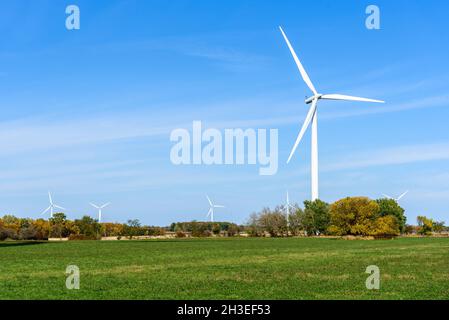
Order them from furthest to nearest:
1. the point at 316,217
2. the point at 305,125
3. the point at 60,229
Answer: the point at 60,229 < the point at 316,217 < the point at 305,125

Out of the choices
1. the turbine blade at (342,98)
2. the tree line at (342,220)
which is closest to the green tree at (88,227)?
the tree line at (342,220)

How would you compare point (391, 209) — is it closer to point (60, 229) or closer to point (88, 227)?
point (88, 227)

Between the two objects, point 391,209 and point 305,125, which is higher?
point 305,125

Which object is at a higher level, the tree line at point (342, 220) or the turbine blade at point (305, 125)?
the turbine blade at point (305, 125)

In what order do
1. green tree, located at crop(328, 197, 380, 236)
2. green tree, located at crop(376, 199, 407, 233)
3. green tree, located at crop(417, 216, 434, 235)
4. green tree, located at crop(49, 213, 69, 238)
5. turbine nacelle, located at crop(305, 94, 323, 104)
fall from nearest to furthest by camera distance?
1. turbine nacelle, located at crop(305, 94, 323, 104)
2. green tree, located at crop(328, 197, 380, 236)
3. green tree, located at crop(376, 199, 407, 233)
4. green tree, located at crop(49, 213, 69, 238)
5. green tree, located at crop(417, 216, 434, 235)

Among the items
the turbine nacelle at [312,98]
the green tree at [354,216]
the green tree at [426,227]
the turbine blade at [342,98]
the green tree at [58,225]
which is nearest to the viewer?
the turbine blade at [342,98]

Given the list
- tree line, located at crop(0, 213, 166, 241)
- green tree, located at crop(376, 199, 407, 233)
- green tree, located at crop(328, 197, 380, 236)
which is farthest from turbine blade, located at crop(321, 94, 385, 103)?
tree line, located at crop(0, 213, 166, 241)

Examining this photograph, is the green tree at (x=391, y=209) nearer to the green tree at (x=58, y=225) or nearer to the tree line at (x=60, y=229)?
the tree line at (x=60, y=229)

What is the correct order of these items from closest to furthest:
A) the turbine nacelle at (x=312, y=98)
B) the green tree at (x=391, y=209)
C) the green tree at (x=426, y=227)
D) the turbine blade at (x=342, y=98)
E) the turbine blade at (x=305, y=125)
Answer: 1. the turbine blade at (x=305, y=125)
2. the turbine blade at (x=342, y=98)
3. the turbine nacelle at (x=312, y=98)
4. the green tree at (x=391, y=209)
5. the green tree at (x=426, y=227)

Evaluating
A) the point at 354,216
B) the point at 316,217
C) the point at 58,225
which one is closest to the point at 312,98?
the point at 354,216

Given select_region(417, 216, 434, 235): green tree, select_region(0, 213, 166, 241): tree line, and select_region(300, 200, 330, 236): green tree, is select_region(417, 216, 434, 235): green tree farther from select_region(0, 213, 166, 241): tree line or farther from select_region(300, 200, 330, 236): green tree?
select_region(0, 213, 166, 241): tree line

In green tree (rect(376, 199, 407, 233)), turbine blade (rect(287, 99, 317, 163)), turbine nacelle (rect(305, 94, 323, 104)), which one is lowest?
green tree (rect(376, 199, 407, 233))
